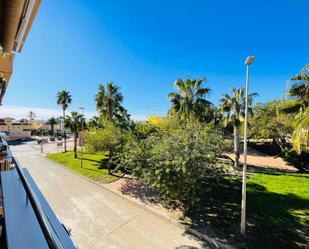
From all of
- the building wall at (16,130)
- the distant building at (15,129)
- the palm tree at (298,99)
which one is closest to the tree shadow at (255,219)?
the palm tree at (298,99)

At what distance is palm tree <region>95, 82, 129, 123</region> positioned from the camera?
20.9 metres

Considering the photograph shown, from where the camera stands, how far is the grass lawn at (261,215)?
6465 millimetres

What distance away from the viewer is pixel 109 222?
25.7ft

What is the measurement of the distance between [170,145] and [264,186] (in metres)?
9.05

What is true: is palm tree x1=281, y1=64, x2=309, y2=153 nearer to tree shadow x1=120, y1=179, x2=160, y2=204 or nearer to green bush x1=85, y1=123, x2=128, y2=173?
tree shadow x1=120, y1=179, x2=160, y2=204

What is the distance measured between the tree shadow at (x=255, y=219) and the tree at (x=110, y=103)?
14.2m

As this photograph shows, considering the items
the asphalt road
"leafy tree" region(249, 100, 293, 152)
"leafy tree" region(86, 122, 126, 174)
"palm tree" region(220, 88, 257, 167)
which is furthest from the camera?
"leafy tree" region(249, 100, 293, 152)

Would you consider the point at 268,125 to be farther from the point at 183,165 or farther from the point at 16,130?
the point at 16,130

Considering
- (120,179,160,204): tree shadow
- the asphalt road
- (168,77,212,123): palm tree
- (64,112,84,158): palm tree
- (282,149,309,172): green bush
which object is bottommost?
the asphalt road

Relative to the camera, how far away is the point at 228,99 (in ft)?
57.3

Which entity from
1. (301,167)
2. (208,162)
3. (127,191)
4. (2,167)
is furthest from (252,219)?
(301,167)

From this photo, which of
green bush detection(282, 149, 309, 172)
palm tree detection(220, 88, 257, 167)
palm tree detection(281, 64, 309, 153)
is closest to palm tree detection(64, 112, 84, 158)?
palm tree detection(220, 88, 257, 167)

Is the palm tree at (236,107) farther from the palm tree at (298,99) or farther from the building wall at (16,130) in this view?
the building wall at (16,130)

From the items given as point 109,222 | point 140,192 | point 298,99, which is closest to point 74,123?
point 140,192
